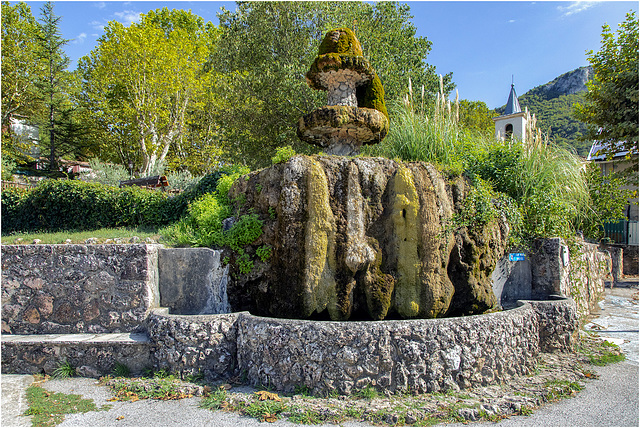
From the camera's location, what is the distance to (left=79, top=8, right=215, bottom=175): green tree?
22.2 meters

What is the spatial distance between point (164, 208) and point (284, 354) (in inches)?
174

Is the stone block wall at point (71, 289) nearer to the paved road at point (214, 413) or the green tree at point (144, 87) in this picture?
the paved road at point (214, 413)

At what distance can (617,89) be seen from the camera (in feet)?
40.2

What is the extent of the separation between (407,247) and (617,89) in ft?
39.6

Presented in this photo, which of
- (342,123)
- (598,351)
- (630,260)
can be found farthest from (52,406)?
(630,260)

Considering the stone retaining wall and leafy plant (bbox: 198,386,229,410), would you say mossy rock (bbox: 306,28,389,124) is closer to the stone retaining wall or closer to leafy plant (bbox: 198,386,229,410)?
the stone retaining wall

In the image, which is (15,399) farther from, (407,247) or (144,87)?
(144,87)

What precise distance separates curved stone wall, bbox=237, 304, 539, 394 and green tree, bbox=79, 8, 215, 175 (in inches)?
799

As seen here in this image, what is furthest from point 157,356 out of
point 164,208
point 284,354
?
point 164,208

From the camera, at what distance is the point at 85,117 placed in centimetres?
2489

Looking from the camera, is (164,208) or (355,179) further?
(164,208)

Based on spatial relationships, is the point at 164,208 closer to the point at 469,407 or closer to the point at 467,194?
the point at 467,194

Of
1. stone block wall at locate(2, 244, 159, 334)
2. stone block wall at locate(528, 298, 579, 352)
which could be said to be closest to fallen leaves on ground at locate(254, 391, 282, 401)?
stone block wall at locate(2, 244, 159, 334)

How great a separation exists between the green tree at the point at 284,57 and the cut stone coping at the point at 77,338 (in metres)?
10.3
